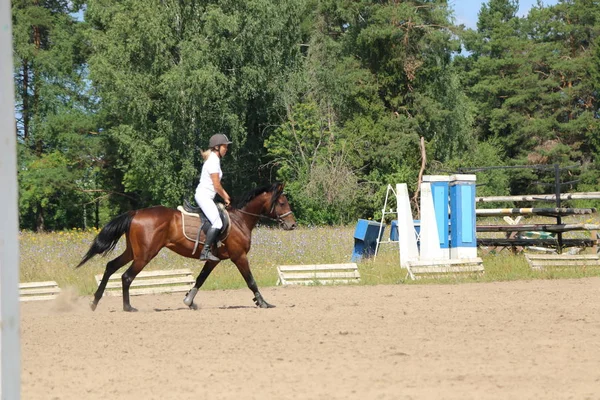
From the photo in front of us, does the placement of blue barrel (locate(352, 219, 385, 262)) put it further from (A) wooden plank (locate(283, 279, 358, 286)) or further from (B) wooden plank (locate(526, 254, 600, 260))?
(A) wooden plank (locate(283, 279, 358, 286))

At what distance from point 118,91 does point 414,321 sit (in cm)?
3586

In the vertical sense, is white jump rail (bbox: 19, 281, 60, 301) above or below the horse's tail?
below

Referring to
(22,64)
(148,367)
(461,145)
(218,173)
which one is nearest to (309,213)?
(461,145)

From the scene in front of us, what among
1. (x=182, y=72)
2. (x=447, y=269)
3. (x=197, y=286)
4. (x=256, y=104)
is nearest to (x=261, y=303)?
(x=197, y=286)

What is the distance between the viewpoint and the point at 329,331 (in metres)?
10.7

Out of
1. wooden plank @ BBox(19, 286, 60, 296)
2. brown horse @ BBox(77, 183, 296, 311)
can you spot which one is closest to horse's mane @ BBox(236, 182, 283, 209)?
brown horse @ BBox(77, 183, 296, 311)

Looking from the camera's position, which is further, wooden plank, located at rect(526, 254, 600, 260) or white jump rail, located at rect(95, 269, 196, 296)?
wooden plank, located at rect(526, 254, 600, 260)

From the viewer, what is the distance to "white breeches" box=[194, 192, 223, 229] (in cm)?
1386

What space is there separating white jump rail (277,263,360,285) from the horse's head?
160 inches

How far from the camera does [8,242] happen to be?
354cm

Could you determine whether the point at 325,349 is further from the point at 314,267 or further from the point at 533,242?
the point at 533,242

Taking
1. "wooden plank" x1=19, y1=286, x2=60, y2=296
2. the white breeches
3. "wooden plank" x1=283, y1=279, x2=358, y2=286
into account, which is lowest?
"wooden plank" x1=283, y1=279, x2=358, y2=286

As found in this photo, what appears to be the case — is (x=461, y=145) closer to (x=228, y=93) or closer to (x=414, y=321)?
(x=228, y=93)

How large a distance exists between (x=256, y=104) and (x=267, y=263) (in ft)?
95.2
